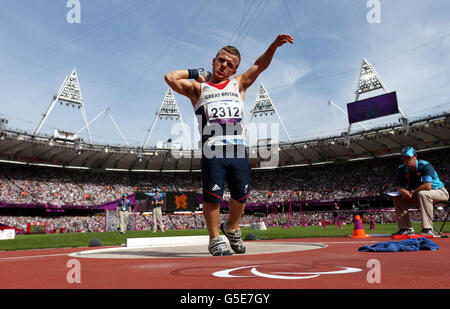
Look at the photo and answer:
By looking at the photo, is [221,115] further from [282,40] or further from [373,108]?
[373,108]

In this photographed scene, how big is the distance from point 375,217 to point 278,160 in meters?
15.6

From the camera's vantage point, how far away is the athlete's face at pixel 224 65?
13.5 ft

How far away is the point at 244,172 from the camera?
390 cm

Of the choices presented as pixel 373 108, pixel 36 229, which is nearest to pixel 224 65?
pixel 36 229

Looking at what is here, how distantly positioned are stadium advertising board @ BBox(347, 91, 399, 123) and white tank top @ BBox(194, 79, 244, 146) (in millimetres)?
32932

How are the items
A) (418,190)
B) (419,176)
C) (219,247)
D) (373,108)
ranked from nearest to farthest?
(219,247), (418,190), (419,176), (373,108)

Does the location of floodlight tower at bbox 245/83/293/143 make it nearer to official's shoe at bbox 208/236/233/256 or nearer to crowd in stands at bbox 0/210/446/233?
crowd in stands at bbox 0/210/446/233

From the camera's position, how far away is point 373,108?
1329 inches

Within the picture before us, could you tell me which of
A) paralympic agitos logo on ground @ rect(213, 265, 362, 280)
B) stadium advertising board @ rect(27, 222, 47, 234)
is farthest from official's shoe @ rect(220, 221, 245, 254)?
stadium advertising board @ rect(27, 222, 47, 234)

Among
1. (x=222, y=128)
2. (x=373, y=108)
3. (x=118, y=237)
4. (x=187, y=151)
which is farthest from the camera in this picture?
(x=187, y=151)

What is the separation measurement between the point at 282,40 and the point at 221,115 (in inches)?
49.7
